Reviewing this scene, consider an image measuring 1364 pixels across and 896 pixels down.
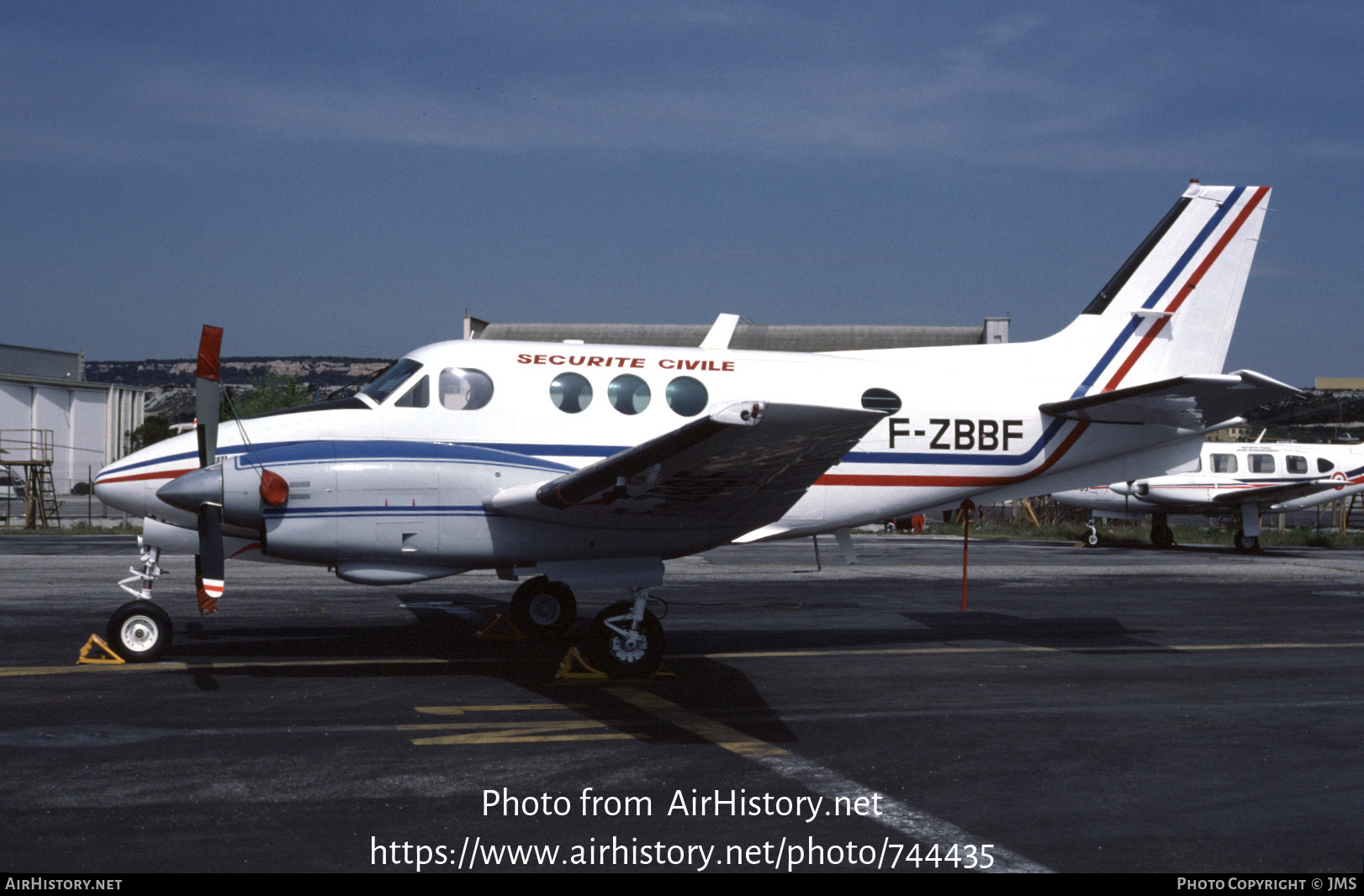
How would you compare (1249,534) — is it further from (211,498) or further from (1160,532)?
(211,498)

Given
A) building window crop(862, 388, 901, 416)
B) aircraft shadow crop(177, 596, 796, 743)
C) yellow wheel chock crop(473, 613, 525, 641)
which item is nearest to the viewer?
aircraft shadow crop(177, 596, 796, 743)

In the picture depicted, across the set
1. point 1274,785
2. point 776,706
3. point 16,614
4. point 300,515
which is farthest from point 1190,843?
point 16,614

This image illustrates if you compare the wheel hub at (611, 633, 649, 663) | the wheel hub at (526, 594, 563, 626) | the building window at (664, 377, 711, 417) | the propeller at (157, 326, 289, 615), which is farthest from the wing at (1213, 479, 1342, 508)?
the propeller at (157, 326, 289, 615)

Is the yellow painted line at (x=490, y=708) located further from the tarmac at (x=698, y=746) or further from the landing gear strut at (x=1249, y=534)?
the landing gear strut at (x=1249, y=534)

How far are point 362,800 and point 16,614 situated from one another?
996 centimetres

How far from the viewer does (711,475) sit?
9.02 meters

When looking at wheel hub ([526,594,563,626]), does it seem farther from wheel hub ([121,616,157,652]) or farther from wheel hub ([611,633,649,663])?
wheel hub ([121,616,157,652])

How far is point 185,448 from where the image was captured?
10203mm

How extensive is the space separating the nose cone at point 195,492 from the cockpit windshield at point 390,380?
1.67 m

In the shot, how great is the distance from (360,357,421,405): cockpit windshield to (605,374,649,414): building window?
1888 millimetres

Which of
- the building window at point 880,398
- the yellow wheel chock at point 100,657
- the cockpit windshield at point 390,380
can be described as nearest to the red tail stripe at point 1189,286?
the building window at point 880,398

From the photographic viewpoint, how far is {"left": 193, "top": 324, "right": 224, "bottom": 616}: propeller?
914 cm

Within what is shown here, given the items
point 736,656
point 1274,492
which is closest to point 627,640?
point 736,656
